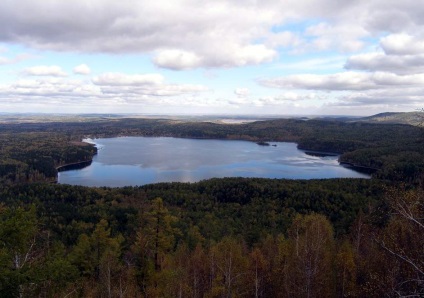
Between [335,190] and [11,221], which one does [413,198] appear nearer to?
[11,221]

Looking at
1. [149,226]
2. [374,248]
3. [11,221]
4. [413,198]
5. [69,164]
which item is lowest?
[69,164]

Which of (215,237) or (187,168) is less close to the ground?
(215,237)

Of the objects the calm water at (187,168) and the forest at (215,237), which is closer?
the forest at (215,237)


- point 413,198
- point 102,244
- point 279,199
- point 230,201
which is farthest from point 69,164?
point 413,198

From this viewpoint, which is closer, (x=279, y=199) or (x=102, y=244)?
(x=102, y=244)

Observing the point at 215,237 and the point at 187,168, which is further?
the point at 187,168

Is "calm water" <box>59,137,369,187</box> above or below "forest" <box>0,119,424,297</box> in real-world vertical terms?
below

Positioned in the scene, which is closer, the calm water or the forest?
the forest

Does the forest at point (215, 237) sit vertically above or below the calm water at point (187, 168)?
above
